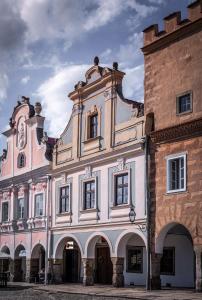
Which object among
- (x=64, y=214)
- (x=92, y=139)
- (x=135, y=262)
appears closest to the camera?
(x=135, y=262)

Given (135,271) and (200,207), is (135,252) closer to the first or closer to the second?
(135,271)

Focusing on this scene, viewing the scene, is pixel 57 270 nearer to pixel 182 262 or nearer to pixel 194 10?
pixel 182 262

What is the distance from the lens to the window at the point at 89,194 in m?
29.3

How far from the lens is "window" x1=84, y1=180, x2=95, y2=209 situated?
29.3 m

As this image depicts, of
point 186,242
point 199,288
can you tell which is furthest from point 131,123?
point 199,288

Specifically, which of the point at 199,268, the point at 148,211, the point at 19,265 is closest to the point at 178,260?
the point at 148,211

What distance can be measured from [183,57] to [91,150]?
7.95m

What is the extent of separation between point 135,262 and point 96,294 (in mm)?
5670

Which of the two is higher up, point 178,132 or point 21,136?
point 21,136

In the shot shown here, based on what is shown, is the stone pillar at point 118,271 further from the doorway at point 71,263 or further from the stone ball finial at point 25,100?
the stone ball finial at point 25,100

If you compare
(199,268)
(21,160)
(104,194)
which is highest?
(21,160)

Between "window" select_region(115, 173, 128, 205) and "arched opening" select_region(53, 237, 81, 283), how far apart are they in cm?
539

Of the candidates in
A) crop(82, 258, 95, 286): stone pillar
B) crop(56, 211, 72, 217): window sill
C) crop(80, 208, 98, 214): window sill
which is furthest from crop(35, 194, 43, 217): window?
crop(82, 258, 95, 286): stone pillar

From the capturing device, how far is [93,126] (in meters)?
30.0
